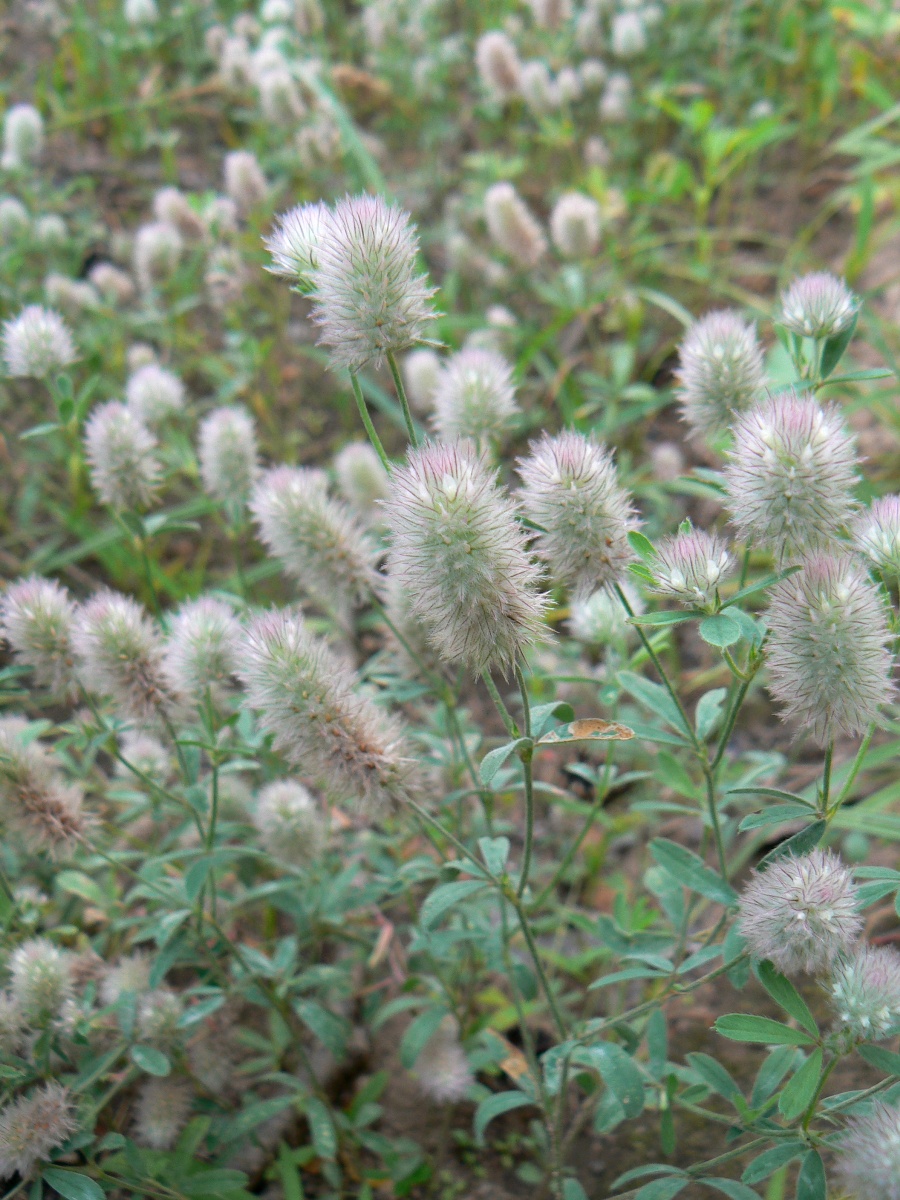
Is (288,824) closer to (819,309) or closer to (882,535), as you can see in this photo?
(882,535)

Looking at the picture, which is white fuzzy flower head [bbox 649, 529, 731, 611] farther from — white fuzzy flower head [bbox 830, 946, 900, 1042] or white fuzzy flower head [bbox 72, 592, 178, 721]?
white fuzzy flower head [bbox 72, 592, 178, 721]

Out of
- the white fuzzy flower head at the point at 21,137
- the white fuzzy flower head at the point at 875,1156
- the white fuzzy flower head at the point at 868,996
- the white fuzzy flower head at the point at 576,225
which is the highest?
the white fuzzy flower head at the point at 21,137

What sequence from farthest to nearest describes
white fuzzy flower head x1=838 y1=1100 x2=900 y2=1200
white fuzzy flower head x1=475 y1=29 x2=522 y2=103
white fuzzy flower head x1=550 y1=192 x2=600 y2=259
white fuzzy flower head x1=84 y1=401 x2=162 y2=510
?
white fuzzy flower head x1=475 y1=29 x2=522 y2=103
white fuzzy flower head x1=550 y1=192 x2=600 y2=259
white fuzzy flower head x1=84 y1=401 x2=162 y2=510
white fuzzy flower head x1=838 y1=1100 x2=900 y2=1200

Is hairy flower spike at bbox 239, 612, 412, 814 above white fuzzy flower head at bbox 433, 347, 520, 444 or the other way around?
the other way around

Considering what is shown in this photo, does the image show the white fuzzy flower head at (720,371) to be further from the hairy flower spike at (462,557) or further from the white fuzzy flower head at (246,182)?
the white fuzzy flower head at (246,182)

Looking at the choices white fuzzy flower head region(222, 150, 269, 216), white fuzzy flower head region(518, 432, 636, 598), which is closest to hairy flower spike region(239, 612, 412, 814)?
white fuzzy flower head region(518, 432, 636, 598)

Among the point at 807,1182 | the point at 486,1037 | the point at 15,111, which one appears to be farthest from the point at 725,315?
the point at 15,111

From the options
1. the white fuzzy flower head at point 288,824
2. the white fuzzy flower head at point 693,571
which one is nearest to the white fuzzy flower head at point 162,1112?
the white fuzzy flower head at point 288,824
